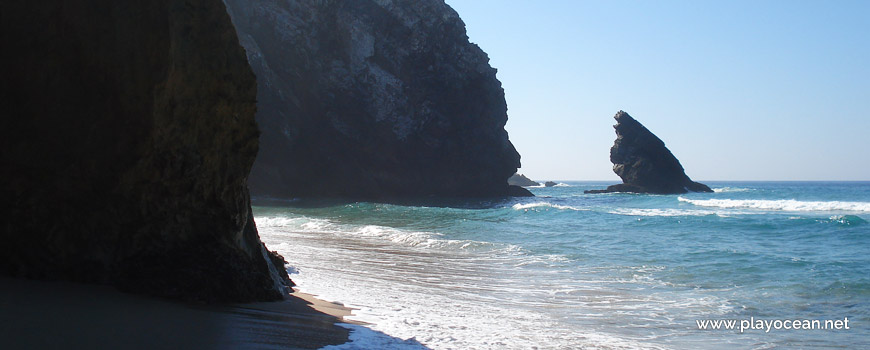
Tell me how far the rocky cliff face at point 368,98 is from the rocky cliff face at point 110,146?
32.2 meters

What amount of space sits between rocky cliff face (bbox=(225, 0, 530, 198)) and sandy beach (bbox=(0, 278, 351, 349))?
33029 millimetres

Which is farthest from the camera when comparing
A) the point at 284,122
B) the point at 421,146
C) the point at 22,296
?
the point at 421,146

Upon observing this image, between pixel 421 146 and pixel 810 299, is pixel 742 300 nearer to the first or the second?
pixel 810 299

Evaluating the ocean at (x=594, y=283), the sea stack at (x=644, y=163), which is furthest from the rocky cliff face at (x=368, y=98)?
the ocean at (x=594, y=283)

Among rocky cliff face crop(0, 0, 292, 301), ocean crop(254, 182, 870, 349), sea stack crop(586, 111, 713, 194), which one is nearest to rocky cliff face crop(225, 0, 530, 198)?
sea stack crop(586, 111, 713, 194)

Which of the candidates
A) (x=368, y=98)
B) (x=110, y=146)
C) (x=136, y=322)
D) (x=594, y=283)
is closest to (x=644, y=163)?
(x=368, y=98)

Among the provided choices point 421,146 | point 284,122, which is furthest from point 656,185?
point 284,122

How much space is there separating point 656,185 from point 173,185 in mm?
59319

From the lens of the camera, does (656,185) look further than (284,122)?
Yes

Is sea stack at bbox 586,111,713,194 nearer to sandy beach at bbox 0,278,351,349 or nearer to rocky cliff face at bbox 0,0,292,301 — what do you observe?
rocky cliff face at bbox 0,0,292,301

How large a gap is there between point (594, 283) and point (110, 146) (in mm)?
5921

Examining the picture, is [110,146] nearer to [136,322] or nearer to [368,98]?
[136,322]

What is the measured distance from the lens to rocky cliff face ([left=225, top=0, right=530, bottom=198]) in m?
38.2

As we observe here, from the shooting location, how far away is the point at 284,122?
A: 3878 centimetres
